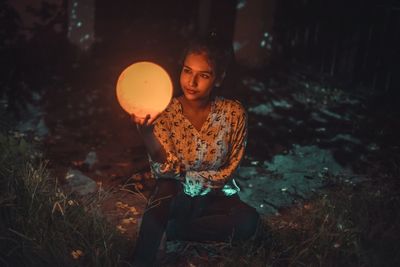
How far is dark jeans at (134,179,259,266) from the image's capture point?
130 inches

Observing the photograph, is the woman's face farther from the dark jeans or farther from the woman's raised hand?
the dark jeans

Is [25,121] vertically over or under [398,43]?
under

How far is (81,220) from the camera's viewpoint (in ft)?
10.8

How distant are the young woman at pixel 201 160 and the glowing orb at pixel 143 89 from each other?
0.43m

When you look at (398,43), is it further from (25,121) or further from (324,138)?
(25,121)

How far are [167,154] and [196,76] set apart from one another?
583mm

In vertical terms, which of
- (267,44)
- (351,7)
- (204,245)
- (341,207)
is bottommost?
(204,245)

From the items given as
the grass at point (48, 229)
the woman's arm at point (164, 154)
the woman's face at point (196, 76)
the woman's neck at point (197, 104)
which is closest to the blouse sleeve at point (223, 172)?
the woman's arm at point (164, 154)

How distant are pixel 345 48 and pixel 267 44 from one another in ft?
5.04

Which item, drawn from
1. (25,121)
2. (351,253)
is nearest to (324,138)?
(351,253)

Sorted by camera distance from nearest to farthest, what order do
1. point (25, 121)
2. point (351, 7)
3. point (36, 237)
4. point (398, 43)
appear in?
1. point (36, 237)
2. point (25, 121)
3. point (398, 43)
4. point (351, 7)

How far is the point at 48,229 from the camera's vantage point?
3.18m

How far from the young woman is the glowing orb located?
43 cm

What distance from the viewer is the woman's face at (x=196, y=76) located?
10.3 feet
